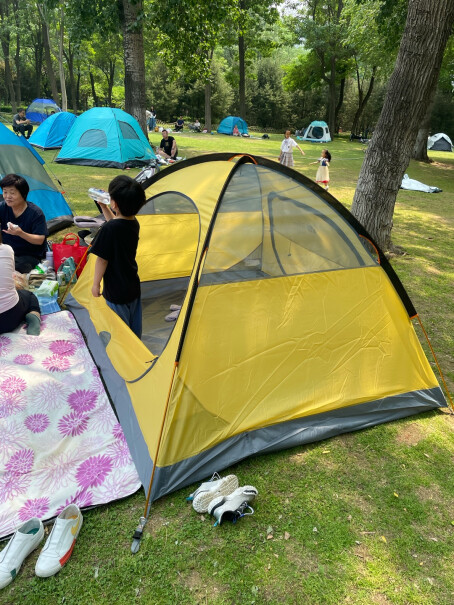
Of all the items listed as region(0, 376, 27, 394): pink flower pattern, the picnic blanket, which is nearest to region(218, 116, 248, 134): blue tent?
the picnic blanket

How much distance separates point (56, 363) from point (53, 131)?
44.4ft

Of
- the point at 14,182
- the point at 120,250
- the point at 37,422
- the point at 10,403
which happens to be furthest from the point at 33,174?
the point at 37,422

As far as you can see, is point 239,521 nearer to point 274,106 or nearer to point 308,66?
point 308,66

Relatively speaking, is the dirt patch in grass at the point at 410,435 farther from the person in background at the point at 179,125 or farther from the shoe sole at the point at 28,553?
the person in background at the point at 179,125

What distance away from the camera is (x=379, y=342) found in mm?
3049

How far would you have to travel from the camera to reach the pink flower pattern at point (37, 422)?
2.70 metres

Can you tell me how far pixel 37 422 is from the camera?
275cm

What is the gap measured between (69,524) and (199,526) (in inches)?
25.9

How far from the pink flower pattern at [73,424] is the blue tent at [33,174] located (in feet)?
13.5

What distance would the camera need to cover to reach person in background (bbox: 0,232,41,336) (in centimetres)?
335

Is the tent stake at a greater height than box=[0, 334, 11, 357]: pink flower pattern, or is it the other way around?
box=[0, 334, 11, 357]: pink flower pattern

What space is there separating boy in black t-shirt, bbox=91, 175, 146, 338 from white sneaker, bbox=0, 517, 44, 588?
144cm

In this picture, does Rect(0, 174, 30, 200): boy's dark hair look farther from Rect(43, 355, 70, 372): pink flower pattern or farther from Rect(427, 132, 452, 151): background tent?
Rect(427, 132, 452, 151): background tent

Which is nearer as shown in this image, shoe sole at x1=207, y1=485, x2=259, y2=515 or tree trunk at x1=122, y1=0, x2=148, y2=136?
shoe sole at x1=207, y1=485, x2=259, y2=515
